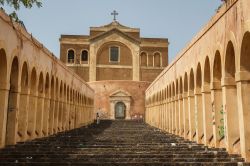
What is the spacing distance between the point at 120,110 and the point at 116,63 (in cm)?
886

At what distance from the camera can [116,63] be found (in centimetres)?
4453

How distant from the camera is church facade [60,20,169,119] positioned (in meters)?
37.1

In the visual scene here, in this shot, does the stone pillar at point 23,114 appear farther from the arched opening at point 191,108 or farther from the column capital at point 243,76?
the column capital at point 243,76

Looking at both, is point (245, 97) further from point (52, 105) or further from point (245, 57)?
point (52, 105)

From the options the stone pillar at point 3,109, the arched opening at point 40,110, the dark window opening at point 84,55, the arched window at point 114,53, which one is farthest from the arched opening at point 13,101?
the dark window opening at point 84,55

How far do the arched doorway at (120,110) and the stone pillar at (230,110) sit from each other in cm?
2898

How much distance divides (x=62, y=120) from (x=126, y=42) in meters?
26.3

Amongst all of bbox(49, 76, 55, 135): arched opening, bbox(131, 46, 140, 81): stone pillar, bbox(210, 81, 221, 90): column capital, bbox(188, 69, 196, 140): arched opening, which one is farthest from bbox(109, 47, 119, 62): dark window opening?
bbox(210, 81, 221, 90): column capital

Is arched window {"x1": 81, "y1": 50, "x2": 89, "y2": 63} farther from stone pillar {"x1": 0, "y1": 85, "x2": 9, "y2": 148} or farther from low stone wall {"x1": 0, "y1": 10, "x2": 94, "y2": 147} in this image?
stone pillar {"x1": 0, "y1": 85, "x2": 9, "y2": 148}

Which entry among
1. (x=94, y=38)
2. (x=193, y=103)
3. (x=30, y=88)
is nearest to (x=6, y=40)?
(x=30, y=88)

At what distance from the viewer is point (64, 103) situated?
19.8 m

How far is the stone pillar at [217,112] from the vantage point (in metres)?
9.79

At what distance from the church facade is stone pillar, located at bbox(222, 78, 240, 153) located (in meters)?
28.1

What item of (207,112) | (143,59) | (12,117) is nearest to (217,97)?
(207,112)
